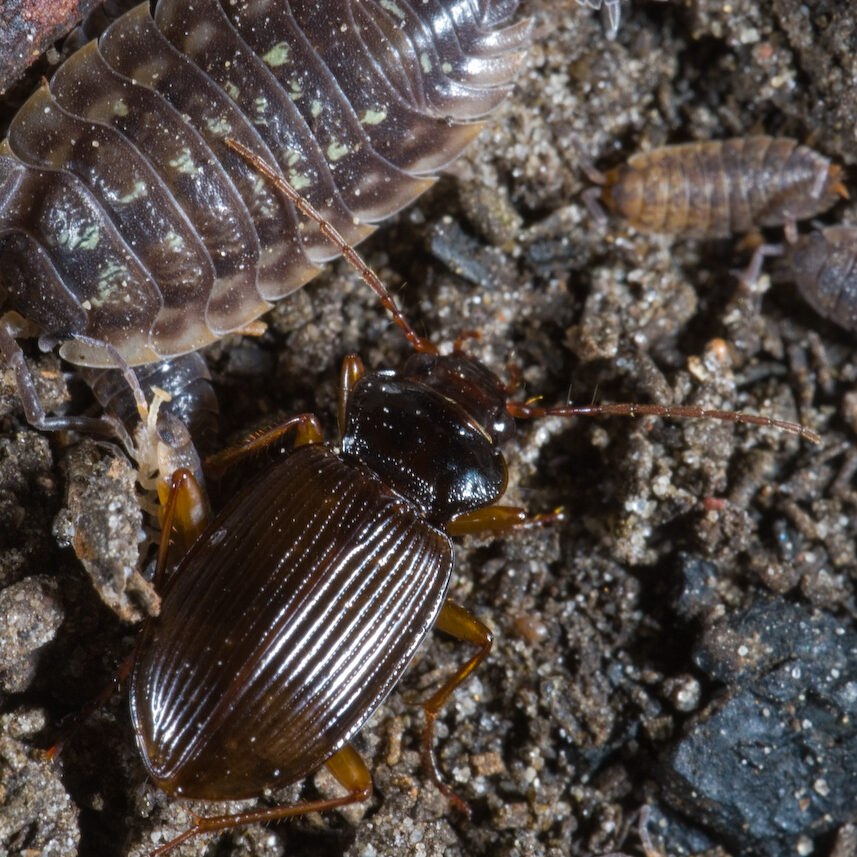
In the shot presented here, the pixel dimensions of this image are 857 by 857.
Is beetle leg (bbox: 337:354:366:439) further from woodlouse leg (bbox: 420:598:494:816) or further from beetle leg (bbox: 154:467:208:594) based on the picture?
woodlouse leg (bbox: 420:598:494:816)

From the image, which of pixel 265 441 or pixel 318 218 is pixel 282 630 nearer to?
pixel 265 441

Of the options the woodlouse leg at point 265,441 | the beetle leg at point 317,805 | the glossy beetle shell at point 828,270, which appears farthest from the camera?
the glossy beetle shell at point 828,270

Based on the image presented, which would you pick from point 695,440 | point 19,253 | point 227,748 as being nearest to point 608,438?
point 695,440

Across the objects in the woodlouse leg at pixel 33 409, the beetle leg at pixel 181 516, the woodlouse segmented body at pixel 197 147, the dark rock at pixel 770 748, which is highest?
the woodlouse segmented body at pixel 197 147

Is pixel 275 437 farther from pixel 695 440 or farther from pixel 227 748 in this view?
pixel 695 440

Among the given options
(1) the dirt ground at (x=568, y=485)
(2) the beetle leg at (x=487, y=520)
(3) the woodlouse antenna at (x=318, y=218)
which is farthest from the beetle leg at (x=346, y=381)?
(2) the beetle leg at (x=487, y=520)

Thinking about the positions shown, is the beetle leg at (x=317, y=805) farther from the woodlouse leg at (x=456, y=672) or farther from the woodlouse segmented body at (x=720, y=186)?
the woodlouse segmented body at (x=720, y=186)

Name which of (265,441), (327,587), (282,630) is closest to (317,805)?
(282,630)
